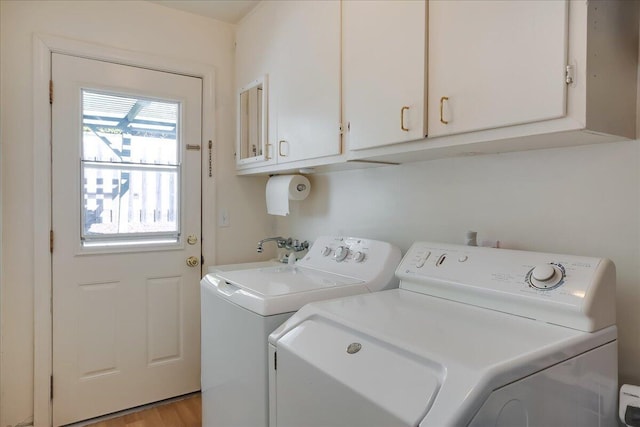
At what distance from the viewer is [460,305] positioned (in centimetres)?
121

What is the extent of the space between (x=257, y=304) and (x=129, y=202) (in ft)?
4.39

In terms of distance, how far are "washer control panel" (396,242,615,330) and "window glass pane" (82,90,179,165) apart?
67.0 inches

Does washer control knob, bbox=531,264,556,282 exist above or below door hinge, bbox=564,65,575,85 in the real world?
below

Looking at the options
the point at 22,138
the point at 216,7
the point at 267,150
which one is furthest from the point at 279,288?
the point at 216,7

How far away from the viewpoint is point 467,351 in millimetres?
834

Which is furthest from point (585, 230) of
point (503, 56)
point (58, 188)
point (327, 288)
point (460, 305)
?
point (58, 188)

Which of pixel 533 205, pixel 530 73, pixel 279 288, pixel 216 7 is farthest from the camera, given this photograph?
pixel 216 7

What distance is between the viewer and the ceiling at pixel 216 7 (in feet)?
7.59

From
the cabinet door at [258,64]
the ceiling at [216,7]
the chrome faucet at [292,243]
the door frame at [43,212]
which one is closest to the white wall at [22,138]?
the door frame at [43,212]

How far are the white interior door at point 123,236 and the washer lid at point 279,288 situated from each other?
752 millimetres

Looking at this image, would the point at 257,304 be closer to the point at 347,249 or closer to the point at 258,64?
the point at 347,249

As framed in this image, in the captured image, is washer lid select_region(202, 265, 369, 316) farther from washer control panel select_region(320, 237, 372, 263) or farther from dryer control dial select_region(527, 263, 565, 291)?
dryer control dial select_region(527, 263, 565, 291)

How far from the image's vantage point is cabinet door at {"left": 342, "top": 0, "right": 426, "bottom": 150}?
1267 millimetres

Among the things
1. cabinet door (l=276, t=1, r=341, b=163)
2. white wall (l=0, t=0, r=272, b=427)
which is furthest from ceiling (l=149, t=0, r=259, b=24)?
cabinet door (l=276, t=1, r=341, b=163)
